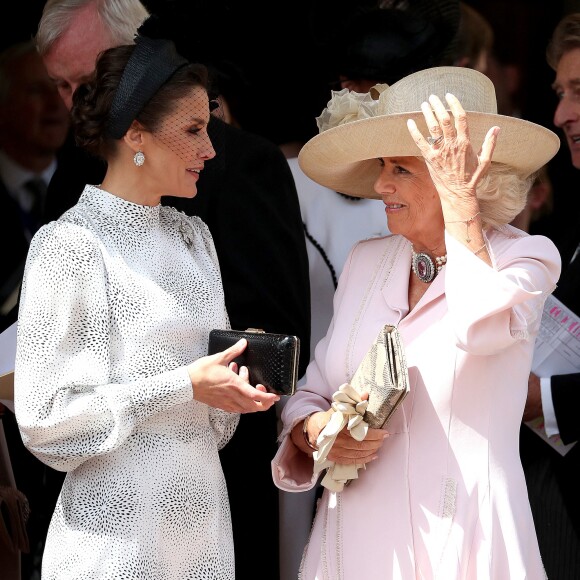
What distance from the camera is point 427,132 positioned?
9.57 feet

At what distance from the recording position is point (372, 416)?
2.75 m

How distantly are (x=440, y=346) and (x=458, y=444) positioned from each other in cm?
24

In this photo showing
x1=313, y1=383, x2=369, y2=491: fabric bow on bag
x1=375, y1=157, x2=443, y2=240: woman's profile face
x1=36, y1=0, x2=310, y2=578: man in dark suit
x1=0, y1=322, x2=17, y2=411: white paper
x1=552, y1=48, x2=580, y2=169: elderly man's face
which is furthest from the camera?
x1=552, y1=48, x2=580, y2=169: elderly man's face

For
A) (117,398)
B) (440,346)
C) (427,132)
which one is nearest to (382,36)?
(427,132)

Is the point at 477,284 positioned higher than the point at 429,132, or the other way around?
the point at 429,132

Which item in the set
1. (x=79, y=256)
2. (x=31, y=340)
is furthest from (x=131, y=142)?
(x=31, y=340)

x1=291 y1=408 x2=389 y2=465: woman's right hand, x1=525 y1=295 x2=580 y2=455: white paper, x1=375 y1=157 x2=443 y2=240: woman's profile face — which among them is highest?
x1=375 y1=157 x2=443 y2=240: woman's profile face

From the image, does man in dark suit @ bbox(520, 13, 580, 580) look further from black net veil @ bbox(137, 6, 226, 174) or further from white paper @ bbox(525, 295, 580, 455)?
black net veil @ bbox(137, 6, 226, 174)

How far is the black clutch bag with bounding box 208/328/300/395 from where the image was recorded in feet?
8.73

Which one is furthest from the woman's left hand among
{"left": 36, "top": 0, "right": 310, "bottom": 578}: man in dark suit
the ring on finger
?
{"left": 36, "top": 0, "right": 310, "bottom": 578}: man in dark suit

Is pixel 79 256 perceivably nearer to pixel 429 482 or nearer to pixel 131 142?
pixel 131 142

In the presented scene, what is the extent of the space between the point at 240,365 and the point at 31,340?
0.49m

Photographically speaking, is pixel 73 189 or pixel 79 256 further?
pixel 73 189

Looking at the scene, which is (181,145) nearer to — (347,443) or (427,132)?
(427,132)
